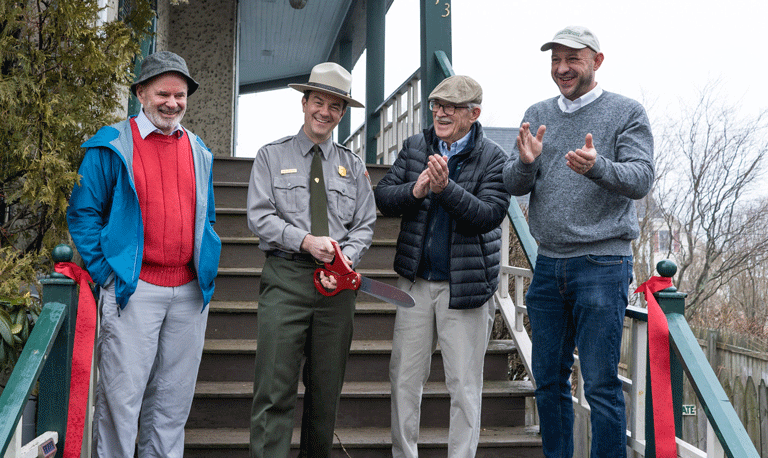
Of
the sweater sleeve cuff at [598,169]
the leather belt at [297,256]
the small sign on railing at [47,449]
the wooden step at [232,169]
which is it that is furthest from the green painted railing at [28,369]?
the wooden step at [232,169]

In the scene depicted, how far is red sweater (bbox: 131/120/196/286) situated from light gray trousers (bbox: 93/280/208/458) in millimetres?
65

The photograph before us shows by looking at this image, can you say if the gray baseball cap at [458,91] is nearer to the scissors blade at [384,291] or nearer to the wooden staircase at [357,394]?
the scissors blade at [384,291]

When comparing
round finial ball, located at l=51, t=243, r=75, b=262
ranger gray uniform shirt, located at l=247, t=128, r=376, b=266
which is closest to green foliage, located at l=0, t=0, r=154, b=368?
round finial ball, located at l=51, t=243, r=75, b=262

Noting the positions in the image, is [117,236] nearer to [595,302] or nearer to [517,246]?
[595,302]

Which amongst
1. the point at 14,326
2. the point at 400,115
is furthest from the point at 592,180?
the point at 400,115

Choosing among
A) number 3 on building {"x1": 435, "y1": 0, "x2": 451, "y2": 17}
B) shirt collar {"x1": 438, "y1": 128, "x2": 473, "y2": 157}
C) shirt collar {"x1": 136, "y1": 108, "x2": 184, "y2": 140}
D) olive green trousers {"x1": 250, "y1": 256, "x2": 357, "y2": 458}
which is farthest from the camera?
number 3 on building {"x1": 435, "y1": 0, "x2": 451, "y2": 17}

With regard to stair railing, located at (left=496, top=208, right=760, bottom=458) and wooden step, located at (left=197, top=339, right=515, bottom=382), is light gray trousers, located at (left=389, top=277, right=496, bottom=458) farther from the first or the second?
wooden step, located at (left=197, top=339, right=515, bottom=382)

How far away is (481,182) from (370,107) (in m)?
5.00

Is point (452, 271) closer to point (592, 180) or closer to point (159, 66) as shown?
point (592, 180)

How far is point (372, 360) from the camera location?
11.1ft

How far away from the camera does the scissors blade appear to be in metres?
2.28

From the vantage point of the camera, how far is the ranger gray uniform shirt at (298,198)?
2.28m

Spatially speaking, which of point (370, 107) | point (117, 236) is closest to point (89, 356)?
point (117, 236)

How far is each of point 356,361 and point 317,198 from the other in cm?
128
